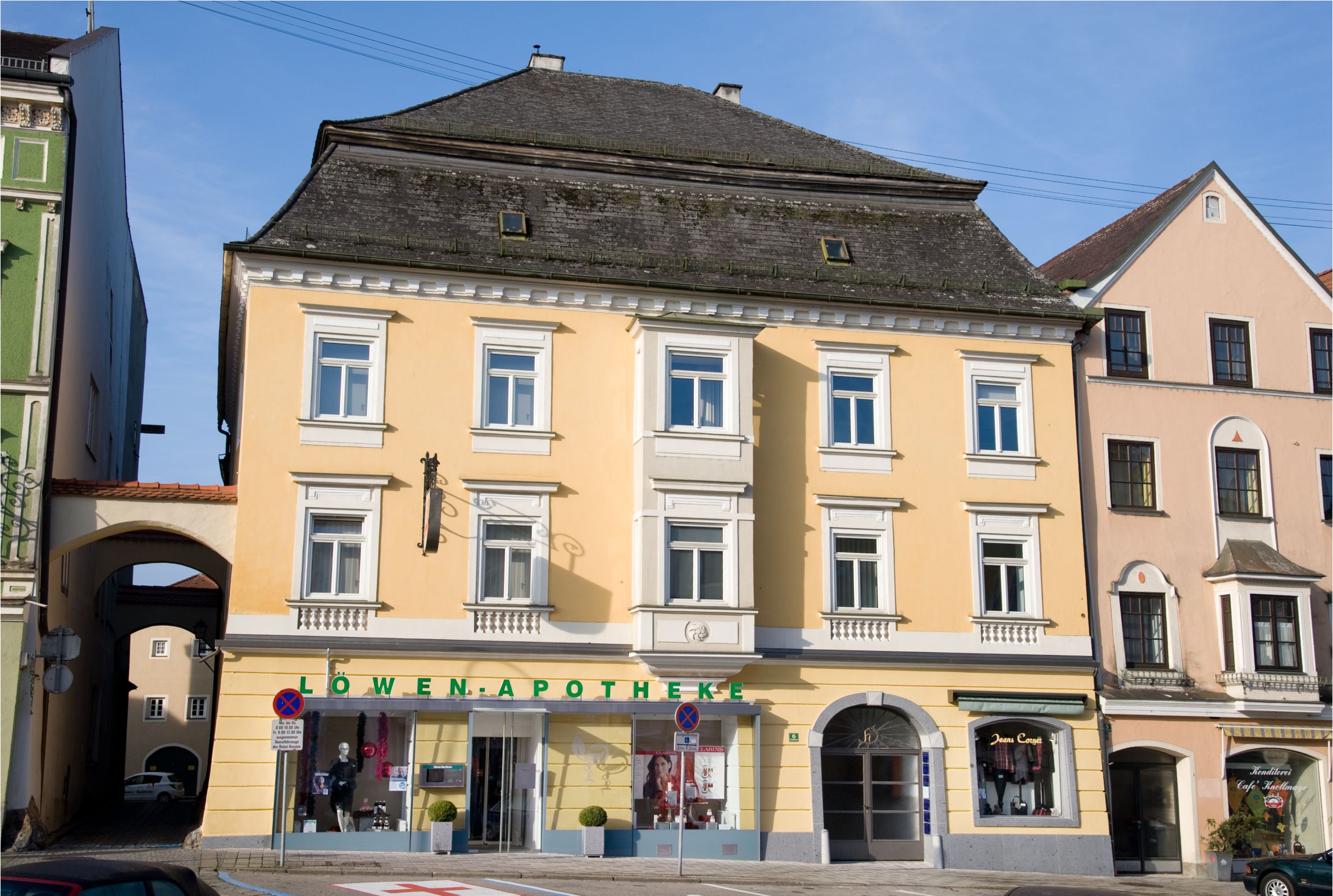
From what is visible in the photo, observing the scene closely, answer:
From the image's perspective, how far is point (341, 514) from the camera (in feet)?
80.0

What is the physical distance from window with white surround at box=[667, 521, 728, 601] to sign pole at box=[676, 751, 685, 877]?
2.96 meters

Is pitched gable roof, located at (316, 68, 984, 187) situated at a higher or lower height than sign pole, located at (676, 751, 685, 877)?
higher

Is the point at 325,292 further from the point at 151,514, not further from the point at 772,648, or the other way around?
the point at 772,648

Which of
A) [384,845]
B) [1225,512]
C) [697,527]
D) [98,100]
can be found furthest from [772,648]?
[98,100]

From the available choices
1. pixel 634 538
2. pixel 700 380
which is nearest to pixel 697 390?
pixel 700 380

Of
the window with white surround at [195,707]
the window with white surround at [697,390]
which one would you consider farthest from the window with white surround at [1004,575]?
the window with white surround at [195,707]

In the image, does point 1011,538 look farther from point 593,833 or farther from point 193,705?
point 193,705

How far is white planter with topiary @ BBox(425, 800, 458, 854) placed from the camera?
23.1m

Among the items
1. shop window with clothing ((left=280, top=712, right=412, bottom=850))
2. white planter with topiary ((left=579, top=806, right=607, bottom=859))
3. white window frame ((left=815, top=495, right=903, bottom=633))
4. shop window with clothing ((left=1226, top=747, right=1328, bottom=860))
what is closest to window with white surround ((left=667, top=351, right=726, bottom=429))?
white window frame ((left=815, top=495, right=903, bottom=633))

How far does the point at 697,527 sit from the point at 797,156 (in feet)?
31.0

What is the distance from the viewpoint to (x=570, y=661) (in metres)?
24.8

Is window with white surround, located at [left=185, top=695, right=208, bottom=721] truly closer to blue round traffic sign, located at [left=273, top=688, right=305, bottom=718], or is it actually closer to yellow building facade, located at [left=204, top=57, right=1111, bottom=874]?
yellow building facade, located at [left=204, top=57, right=1111, bottom=874]

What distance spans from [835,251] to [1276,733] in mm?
13400

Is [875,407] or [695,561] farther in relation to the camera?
[875,407]
